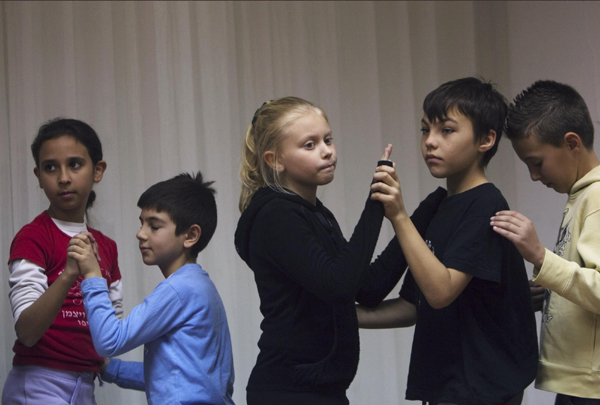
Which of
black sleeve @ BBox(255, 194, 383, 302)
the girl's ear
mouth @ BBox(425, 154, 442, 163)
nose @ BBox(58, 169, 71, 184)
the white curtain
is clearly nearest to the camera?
black sleeve @ BBox(255, 194, 383, 302)

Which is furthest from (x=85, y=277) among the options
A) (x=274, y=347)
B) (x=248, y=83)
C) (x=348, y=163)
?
(x=348, y=163)

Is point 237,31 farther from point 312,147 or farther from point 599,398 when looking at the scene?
point 599,398

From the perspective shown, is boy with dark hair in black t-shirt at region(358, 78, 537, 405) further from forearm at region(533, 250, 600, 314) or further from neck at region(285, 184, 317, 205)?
neck at region(285, 184, 317, 205)

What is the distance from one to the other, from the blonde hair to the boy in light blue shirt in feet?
0.62

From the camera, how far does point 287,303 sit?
1.35 m

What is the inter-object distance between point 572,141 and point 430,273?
477 millimetres

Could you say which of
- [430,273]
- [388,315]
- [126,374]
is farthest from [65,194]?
[430,273]

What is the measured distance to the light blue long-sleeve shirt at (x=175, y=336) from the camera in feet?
4.67

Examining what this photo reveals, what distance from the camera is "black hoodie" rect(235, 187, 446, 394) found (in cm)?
126

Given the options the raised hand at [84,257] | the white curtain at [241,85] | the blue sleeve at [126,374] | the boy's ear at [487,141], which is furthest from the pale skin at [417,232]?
the white curtain at [241,85]

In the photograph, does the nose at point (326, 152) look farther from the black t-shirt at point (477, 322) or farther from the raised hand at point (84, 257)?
the raised hand at point (84, 257)

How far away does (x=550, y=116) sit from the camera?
147cm

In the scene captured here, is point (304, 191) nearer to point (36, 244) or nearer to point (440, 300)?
point (440, 300)

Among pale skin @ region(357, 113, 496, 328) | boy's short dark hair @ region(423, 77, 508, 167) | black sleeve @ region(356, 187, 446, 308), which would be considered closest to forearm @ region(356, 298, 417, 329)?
black sleeve @ region(356, 187, 446, 308)
